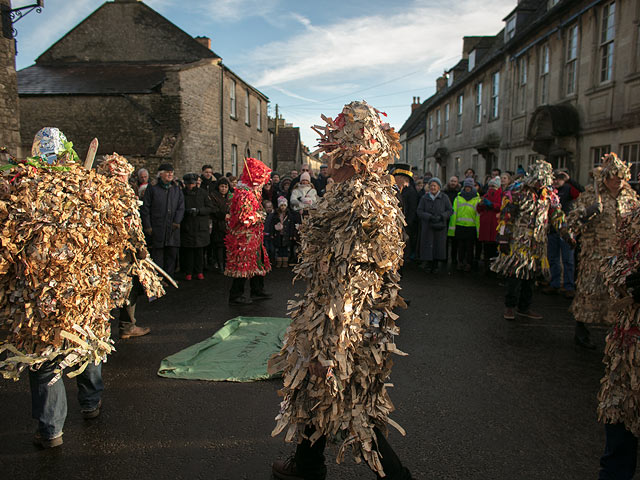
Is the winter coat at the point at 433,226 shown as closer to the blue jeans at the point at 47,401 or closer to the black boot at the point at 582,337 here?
the black boot at the point at 582,337

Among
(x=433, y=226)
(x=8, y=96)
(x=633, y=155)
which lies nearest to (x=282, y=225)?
(x=433, y=226)

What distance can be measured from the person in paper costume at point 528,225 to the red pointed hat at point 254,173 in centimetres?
359

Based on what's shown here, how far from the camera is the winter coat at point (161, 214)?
8.16 meters

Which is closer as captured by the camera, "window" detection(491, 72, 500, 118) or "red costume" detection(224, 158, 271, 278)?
"red costume" detection(224, 158, 271, 278)

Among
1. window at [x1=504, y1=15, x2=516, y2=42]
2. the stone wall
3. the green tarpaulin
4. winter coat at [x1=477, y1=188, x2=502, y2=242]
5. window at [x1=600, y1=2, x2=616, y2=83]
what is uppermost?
window at [x1=504, y1=15, x2=516, y2=42]

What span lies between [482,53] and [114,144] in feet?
67.7

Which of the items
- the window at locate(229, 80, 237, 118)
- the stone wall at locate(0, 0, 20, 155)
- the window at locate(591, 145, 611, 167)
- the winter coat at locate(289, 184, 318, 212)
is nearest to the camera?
the winter coat at locate(289, 184, 318, 212)

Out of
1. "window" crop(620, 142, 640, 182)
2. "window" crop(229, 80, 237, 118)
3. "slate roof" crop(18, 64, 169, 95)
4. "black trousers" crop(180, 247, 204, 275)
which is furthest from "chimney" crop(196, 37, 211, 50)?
"window" crop(620, 142, 640, 182)

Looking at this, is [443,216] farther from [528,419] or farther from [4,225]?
[4,225]

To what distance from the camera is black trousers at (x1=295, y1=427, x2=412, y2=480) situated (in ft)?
8.05

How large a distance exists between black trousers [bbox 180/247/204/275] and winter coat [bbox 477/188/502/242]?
20.5ft

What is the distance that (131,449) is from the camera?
3.24 metres

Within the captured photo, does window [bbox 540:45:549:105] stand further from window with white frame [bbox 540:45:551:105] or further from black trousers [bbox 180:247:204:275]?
black trousers [bbox 180:247:204:275]

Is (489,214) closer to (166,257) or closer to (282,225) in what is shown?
(282,225)
